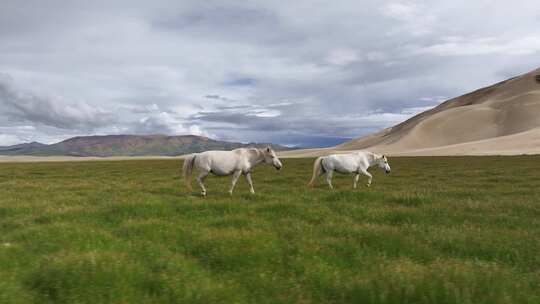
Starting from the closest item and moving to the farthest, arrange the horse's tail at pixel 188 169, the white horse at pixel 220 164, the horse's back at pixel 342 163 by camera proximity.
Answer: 1. the white horse at pixel 220 164
2. the horse's tail at pixel 188 169
3. the horse's back at pixel 342 163

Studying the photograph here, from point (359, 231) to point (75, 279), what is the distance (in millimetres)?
6662

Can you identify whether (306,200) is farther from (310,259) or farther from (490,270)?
(490,270)

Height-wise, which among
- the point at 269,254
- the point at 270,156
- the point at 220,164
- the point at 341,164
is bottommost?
the point at 269,254

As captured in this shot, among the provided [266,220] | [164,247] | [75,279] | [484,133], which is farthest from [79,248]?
[484,133]

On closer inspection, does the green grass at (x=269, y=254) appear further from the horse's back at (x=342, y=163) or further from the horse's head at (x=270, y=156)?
the horse's back at (x=342, y=163)

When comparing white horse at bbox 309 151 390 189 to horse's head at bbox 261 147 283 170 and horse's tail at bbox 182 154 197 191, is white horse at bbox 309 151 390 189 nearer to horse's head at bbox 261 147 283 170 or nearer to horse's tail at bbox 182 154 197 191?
horse's head at bbox 261 147 283 170

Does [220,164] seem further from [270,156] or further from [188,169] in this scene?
[270,156]

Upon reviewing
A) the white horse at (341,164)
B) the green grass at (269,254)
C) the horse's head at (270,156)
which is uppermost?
the horse's head at (270,156)

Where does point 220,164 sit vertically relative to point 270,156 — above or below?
below

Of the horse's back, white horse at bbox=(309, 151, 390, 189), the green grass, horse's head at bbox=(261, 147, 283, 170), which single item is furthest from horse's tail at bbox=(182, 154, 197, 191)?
the horse's back

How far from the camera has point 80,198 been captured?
716 inches

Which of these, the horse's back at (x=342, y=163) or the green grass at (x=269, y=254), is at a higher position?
the horse's back at (x=342, y=163)

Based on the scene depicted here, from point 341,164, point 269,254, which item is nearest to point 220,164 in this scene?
point 341,164

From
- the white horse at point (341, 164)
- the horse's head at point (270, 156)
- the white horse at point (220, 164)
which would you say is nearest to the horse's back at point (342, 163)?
the white horse at point (341, 164)
